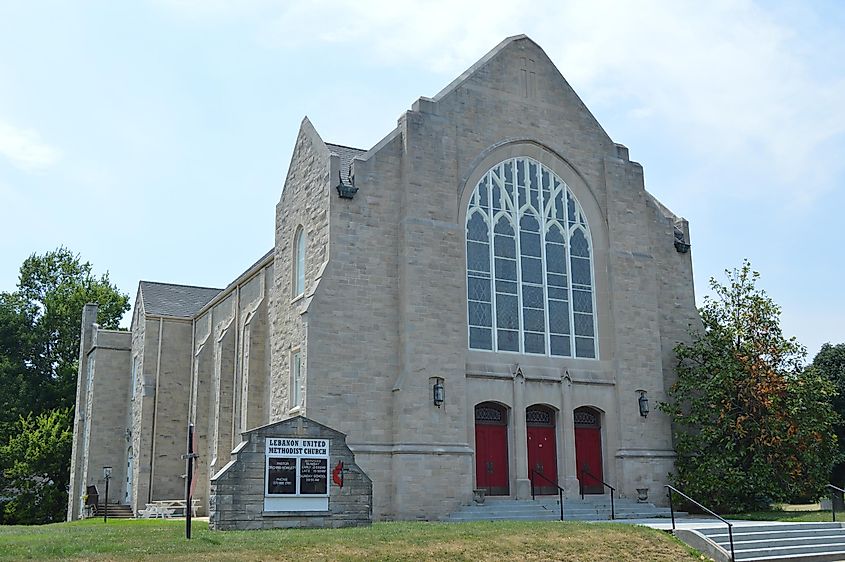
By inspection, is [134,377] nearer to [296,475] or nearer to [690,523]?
[296,475]

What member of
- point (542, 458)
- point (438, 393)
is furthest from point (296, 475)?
point (542, 458)

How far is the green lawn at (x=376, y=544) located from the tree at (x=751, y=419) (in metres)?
7.93

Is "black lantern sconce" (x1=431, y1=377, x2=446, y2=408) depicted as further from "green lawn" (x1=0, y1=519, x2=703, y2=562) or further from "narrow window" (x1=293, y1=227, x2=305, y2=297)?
"narrow window" (x1=293, y1=227, x2=305, y2=297)

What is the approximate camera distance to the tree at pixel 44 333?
172ft

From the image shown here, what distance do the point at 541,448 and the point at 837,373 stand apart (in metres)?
23.2

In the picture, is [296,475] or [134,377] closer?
[296,475]

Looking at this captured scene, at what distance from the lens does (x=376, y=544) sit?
15695 mm

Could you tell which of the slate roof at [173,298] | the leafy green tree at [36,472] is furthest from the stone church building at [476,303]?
the leafy green tree at [36,472]

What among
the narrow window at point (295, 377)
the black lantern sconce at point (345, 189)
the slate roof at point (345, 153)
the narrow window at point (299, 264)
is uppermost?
the slate roof at point (345, 153)

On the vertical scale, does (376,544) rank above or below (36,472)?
below

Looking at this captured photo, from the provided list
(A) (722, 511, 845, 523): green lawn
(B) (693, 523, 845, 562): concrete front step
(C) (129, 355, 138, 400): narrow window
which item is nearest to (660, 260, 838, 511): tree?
(A) (722, 511, 845, 523): green lawn

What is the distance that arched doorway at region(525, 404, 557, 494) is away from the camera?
25766mm

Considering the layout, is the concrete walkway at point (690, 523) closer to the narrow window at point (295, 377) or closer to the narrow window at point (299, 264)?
the narrow window at point (295, 377)

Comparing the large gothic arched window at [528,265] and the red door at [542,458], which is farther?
the large gothic arched window at [528,265]
